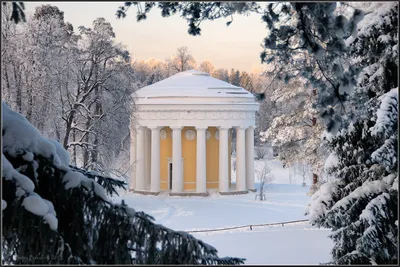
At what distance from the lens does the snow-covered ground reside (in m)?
12.7

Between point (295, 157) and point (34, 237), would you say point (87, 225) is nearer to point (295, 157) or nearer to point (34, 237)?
point (34, 237)

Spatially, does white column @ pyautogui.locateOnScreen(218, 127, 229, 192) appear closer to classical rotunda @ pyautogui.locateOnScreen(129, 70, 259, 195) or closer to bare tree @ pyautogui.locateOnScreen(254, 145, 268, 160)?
classical rotunda @ pyautogui.locateOnScreen(129, 70, 259, 195)

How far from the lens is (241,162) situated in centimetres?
3080

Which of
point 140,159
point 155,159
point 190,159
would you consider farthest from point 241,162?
point 140,159

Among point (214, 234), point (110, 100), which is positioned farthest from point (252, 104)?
point (214, 234)

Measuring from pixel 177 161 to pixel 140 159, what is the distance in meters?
2.17

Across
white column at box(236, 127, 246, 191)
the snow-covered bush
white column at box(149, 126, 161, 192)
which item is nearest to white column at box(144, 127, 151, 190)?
white column at box(149, 126, 161, 192)

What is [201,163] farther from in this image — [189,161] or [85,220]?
[85,220]

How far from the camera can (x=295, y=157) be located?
74.0 ft

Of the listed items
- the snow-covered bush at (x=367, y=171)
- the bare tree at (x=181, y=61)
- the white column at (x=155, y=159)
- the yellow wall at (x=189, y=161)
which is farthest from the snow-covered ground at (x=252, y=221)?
the bare tree at (x=181, y=61)

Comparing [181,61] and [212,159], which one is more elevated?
[181,61]

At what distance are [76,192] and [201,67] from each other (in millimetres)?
42328

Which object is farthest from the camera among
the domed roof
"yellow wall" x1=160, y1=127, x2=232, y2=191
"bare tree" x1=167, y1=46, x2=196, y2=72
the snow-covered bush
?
"bare tree" x1=167, y1=46, x2=196, y2=72

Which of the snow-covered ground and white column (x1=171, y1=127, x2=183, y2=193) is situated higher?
white column (x1=171, y1=127, x2=183, y2=193)
